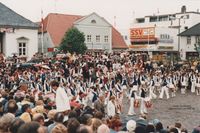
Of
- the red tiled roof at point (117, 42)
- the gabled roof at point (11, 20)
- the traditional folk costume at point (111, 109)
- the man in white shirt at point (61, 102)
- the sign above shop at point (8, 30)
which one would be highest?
the gabled roof at point (11, 20)

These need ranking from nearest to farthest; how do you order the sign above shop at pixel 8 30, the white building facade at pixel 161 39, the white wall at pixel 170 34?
the sign above shop at pixel 8 30 → the white building facade at pixel 161 39 → the white wall at pixel 170 34

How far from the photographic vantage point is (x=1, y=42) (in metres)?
44.0

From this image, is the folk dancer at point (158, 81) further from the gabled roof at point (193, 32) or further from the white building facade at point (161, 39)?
the white building facade at point (161, 39)

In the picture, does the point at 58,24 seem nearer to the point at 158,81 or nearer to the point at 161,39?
the point at 161,39

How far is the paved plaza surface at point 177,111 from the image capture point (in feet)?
59.9

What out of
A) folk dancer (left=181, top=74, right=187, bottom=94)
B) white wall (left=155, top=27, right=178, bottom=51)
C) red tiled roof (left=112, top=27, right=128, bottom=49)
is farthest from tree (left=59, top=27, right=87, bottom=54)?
folk dancer (left=181, top=74, right=187, bottom=94)

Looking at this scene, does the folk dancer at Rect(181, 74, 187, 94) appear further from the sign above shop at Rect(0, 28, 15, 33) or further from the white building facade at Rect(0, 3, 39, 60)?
the sign above shop at Rect(0, 28, 15, 33)

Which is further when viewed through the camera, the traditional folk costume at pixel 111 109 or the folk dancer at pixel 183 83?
the folk dancer at pixel 183 83

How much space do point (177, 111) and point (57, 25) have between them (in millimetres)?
37535

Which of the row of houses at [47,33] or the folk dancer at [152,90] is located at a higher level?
the row of houses at [47,33]

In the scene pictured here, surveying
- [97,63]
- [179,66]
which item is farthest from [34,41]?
[179,66]

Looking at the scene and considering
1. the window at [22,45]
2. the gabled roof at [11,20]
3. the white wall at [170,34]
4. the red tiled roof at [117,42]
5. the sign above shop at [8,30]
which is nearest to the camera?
the sign above shop at [8,30]

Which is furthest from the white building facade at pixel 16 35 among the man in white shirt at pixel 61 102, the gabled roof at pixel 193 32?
the man in white shirt at pixel 61 102

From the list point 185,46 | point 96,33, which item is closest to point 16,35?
point 96,33
